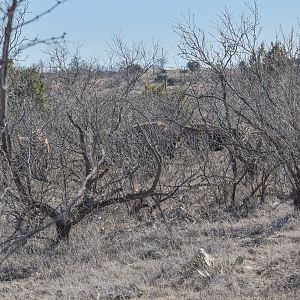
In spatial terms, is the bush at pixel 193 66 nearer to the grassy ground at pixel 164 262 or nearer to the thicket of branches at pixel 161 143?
the thicket of branches at pixel 161 143

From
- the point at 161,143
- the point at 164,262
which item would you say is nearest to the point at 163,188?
the point at 161,143

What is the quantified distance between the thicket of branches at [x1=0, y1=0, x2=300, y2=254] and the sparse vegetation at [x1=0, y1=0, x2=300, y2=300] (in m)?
0.02

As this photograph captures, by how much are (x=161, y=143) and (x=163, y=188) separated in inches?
30.0

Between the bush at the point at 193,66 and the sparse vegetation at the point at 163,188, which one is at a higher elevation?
the bush at the point at 193,66

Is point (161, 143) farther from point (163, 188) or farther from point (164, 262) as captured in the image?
point (164, 262)

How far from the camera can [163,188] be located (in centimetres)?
955

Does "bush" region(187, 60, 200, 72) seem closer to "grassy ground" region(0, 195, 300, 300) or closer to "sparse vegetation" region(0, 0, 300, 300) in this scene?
"sparse vegetation" region(0, 0, 300, 300)

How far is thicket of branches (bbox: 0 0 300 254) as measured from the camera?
766 cm

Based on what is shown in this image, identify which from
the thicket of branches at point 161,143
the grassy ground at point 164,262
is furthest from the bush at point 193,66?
the grassy ground at point 164,262

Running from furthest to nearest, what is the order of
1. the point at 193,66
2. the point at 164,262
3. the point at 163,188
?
1. the point at 193,66
2. the point at 163,188
3. the point at 164,262

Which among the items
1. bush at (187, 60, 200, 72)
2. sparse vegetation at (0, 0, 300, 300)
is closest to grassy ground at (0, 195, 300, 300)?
sparse vegetation at (0, 0, 300, 300)

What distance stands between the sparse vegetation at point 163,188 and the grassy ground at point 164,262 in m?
0.02

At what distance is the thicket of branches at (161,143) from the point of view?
7.66m

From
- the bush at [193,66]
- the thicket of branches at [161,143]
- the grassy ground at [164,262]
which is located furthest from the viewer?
the bush at [193,66]
